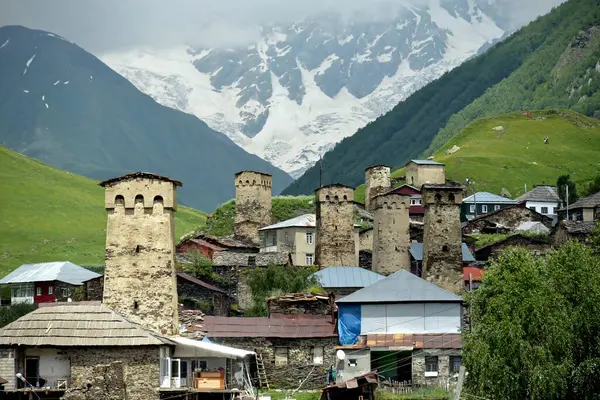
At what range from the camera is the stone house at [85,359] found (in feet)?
172

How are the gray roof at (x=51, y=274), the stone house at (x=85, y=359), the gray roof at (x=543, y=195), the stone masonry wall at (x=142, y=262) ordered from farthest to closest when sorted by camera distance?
the gray roof at (x=543, y=195) < the gray roof at (x=51, y=274) < the stone masonry wall at (x=142, y=262) < the stone house at (x=85, y=359)

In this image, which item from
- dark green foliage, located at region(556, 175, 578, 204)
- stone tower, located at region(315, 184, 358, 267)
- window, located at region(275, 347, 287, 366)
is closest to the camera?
window, located at region(275, 347, 287, 366)

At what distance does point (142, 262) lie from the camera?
193 feet

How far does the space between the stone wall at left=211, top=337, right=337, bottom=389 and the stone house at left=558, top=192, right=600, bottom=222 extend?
52.2 meters

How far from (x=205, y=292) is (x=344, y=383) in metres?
29.4

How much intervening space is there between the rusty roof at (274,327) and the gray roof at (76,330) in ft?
25.2

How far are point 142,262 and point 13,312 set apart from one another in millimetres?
31470

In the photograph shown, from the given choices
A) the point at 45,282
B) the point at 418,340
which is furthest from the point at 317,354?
the point at 45,282

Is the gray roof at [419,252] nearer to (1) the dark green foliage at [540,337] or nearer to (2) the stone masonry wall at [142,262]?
(2) the stone masonry wall at [142,262]

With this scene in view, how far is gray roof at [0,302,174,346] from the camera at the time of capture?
5272 centimetres

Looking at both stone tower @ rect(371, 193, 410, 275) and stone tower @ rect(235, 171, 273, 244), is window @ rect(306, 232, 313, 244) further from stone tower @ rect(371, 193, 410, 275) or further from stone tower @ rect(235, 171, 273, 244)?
stone tower @ rect(235, 171, 273, 244)

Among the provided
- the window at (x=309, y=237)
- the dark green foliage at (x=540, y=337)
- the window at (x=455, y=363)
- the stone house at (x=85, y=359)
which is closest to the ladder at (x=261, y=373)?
the stone house at (x=85, y=359)

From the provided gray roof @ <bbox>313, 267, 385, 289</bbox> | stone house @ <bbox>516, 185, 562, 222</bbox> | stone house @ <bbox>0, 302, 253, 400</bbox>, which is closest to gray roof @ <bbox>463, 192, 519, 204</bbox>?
stone house @ <bbox>516, 185, 562, 222</bbox>

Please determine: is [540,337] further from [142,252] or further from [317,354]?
[142,252]
